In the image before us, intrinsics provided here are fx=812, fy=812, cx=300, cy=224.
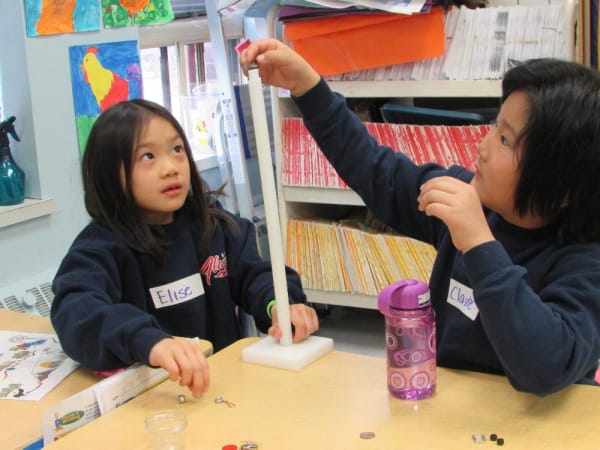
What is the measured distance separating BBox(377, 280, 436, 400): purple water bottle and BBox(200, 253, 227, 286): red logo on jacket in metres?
0.59

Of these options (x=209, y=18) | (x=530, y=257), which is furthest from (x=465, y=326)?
(x=209, y=18)

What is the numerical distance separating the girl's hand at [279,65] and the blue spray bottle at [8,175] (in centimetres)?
104

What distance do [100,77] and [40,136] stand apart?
0.25m

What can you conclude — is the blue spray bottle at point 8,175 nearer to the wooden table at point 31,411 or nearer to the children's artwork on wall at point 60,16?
the children's artwork on wall at point 60,16

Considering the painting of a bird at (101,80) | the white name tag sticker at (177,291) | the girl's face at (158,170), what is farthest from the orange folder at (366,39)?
the white name tag sticker at (177,291)

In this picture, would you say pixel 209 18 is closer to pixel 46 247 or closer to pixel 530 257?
pixel 46 247

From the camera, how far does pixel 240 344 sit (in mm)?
1218

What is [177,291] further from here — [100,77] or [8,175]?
[100,77]

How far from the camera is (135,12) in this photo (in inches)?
93.8

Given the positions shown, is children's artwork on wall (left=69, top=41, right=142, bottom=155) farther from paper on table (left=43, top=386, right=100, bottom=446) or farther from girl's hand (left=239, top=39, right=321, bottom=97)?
paper on table (left=43, top=386, right=100, bottom=446)

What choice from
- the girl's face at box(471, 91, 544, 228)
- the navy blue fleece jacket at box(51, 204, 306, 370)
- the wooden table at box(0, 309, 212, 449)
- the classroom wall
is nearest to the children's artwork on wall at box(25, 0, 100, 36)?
the classroom wall

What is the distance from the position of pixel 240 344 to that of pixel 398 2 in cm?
125

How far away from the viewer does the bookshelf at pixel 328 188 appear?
2.28 m

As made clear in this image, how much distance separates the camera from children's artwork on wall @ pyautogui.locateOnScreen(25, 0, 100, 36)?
2107mm
